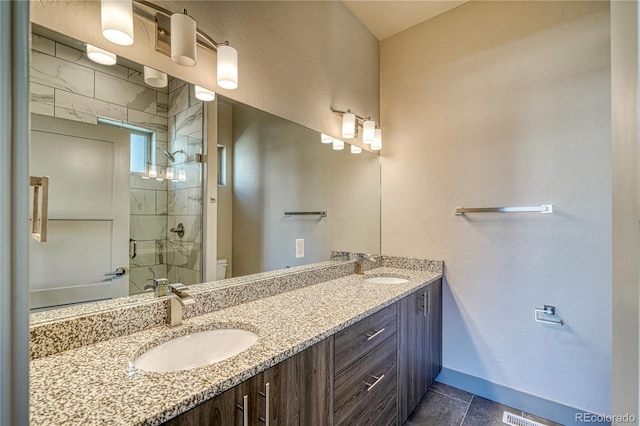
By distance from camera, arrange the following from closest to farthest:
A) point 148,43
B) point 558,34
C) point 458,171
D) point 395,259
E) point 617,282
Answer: point 617,282, point 148,43, point 558,34, point 458,171, point 395,259

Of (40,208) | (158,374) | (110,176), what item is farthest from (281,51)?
(158,374)

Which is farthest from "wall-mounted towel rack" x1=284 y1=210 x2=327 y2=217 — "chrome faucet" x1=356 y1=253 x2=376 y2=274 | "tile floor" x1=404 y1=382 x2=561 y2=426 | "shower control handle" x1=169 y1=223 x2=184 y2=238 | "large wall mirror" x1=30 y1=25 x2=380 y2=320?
"tile floor" x1=404 y1=382 x2=561 y2=426

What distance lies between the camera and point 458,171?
211 centimetres

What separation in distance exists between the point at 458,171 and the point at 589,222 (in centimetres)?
80

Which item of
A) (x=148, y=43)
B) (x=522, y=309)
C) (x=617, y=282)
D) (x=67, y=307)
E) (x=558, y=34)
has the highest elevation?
(x=558, y=34)

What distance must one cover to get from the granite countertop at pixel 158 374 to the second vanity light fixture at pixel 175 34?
989mm

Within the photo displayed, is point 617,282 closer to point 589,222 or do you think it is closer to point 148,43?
point 589,222

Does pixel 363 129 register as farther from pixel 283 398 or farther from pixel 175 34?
pixel 283 398

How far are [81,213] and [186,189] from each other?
38cm

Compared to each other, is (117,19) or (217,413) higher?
(117,19)

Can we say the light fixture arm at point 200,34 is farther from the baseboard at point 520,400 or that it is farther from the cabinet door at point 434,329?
the baseboard at point 520,400

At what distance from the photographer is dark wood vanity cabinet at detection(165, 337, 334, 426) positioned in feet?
2.34

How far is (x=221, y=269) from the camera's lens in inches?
53.8

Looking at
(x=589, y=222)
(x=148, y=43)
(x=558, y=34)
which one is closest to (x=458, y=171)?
(x=589, y=222)
